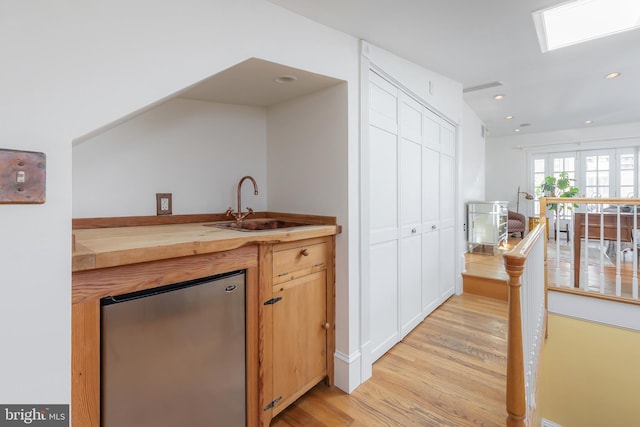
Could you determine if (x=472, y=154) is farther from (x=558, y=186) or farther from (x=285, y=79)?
(x=285, y=79)

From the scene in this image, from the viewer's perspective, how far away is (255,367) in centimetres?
149

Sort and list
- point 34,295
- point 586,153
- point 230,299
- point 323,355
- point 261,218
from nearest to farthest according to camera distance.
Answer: point 34,295 < point 230,299 < point 323,355 < point 261,218 < point 586,153

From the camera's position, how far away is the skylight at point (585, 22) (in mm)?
2156

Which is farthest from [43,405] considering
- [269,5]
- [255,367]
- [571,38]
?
[571,38]

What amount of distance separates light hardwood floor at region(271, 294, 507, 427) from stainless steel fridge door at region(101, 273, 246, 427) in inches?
19.3

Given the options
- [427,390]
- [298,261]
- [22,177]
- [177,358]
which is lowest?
[427,390]

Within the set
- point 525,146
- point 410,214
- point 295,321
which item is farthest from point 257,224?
point 525,146

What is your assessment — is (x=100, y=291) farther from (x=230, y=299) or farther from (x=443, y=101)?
(x=443, y=101)

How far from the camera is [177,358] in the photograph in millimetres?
1209

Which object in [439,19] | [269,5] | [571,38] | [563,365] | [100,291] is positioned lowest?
[563,365]

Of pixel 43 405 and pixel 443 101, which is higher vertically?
pixel 443 101

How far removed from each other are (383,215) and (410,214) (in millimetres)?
476

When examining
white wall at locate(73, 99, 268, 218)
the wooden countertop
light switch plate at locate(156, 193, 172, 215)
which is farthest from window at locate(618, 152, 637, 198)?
light switch plate at locate(156, 193, 172, 215)

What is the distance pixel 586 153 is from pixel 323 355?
745cm
